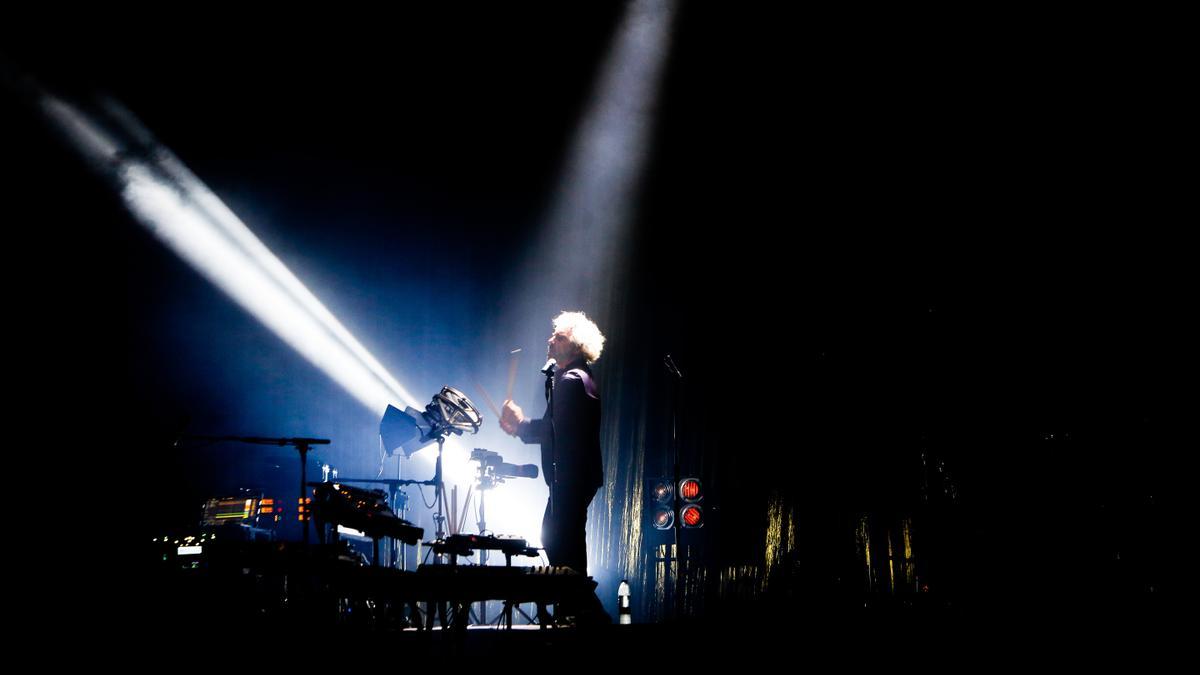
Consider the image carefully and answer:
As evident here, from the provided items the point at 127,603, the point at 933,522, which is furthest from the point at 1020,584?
the point at 127,603

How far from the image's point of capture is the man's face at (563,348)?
423 cm

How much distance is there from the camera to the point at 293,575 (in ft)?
8.39

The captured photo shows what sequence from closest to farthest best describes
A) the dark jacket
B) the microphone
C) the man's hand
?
the dark jacket → the man's hand → the microphone

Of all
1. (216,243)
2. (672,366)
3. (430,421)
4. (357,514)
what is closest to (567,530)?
(357,514)

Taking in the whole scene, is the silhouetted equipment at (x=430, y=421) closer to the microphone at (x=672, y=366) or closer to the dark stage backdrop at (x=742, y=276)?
the dark stage backdrop at (x=742, y=276)

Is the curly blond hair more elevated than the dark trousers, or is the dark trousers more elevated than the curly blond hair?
the curly blond hair

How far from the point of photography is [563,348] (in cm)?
424

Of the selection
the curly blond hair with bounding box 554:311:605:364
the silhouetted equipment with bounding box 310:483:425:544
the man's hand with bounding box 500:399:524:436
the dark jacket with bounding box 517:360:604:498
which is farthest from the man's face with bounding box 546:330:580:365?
the silhouetted equipment with bounding box 310:483:425:544

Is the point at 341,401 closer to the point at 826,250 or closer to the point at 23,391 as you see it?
the point at 23,391

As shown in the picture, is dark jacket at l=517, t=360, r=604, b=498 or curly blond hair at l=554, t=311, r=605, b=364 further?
curly blond hair at l=554, t=311, r=605, b=364

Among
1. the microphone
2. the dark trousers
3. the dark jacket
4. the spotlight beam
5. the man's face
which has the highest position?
the spotlight beam

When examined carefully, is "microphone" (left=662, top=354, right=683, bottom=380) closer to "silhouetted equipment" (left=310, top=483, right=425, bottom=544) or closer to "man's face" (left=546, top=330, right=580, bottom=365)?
"man's face" (left=546, top=330, right=580, bottom=365)

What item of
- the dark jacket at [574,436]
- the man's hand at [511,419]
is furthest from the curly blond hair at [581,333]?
the man's hand at [511,419]

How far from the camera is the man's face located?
13.9ft
